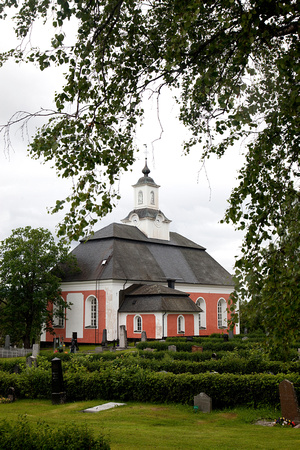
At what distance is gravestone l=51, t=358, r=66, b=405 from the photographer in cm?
1313

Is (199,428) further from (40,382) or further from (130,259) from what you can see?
(130,259)

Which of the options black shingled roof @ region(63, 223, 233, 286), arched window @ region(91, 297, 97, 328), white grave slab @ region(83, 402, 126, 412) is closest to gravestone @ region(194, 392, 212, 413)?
white grave slab @ region(83, 402, 126, 412)

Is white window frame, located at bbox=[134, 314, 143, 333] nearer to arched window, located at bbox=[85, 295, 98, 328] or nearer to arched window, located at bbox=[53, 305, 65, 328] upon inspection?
arched window, located at bbox=[85, 295, 98, 328]

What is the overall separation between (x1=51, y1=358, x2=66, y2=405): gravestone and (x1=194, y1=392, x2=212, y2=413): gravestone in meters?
3.92

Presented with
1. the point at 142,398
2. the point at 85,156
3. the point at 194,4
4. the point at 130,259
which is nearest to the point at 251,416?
the point at 142,398

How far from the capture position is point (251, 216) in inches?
A: 229

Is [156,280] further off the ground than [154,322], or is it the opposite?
[156,280]

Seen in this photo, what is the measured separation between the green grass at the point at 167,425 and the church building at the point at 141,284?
71.8 feet

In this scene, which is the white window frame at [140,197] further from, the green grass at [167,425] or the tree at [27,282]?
the green grass at [167,425]

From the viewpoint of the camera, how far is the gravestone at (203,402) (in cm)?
1158

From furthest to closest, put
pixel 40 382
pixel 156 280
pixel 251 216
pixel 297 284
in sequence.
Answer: pixel 156 280 → pixel 40 382 → pixel 251 216 → pixel 297 284

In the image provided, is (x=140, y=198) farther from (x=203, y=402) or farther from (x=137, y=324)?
(x=203, y=402)

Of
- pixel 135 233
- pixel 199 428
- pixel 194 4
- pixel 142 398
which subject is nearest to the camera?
pixel 194 4

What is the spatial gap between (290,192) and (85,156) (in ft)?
8.57
